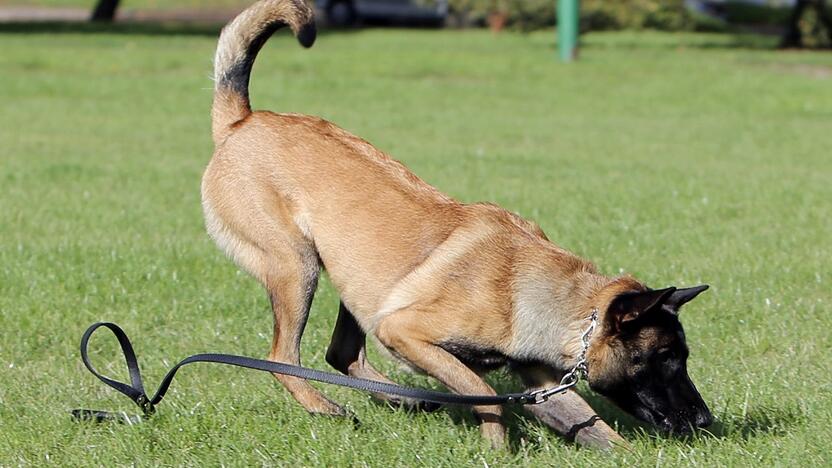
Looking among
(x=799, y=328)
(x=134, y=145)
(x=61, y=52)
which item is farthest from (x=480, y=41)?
(x=799, y=328)

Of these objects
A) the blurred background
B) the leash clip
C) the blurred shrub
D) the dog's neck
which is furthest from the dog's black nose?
the blurred shrub

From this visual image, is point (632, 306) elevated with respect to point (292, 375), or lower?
elevated

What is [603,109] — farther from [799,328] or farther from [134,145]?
[799,328]

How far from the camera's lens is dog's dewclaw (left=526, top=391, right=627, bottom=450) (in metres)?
5.16

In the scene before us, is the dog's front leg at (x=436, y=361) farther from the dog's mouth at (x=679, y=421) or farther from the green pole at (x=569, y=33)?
the green pole at (x=569, y=33)

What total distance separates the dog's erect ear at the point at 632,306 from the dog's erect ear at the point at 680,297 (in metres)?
0.06

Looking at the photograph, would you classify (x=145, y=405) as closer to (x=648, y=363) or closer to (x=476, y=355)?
(x=476, y=355)

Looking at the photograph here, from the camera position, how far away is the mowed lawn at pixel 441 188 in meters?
5.24

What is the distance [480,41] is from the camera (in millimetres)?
37781

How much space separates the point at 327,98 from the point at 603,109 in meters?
4.98

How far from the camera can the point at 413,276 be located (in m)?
5.33

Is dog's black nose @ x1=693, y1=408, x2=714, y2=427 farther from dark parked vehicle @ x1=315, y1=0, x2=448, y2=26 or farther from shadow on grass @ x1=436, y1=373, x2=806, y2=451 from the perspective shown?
dark parked vehicle @ x1=315, y1=0, x2=448, y2=26

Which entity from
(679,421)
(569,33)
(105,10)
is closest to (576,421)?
(679,421)

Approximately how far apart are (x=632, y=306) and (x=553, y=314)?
388 millimetres
